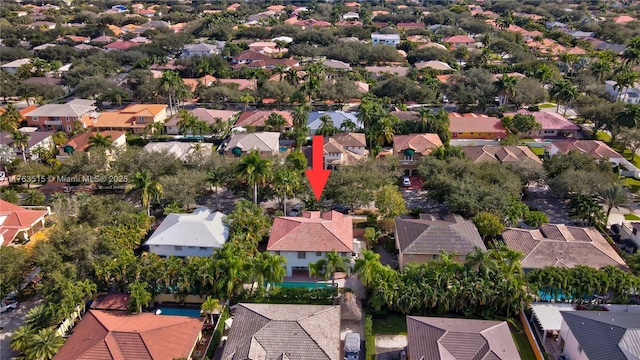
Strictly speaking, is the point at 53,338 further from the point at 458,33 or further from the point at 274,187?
the point at 458,33

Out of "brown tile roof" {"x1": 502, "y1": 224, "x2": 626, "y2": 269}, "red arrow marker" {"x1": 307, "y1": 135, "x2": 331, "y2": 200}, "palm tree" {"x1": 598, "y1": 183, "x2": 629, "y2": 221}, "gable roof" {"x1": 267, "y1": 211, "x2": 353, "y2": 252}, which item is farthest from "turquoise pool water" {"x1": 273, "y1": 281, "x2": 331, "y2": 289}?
"palm tree" {"x1": 598, "y1": 183, "x2": 629, "y2": 221}

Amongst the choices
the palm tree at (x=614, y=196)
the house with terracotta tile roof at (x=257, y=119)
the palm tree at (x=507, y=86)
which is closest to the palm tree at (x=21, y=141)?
the house with terracotta tile roof at (x=257, y=119)

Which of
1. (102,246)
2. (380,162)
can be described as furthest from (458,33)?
(102,246)

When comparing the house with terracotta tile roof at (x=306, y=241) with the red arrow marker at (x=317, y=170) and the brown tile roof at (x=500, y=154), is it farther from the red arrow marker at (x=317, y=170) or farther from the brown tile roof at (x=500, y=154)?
the brown tile roof at (x=500, y=154)

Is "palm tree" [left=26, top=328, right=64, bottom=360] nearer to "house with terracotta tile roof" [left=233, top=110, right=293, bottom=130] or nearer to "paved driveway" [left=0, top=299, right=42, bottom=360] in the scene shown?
"paved driveway" [left=0, top=299, right=42, bottom=360]

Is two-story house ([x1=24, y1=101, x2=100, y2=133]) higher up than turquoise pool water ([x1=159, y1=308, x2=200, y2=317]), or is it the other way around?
two-story house ([x1=24, y1=101, x2=100, y2=133])

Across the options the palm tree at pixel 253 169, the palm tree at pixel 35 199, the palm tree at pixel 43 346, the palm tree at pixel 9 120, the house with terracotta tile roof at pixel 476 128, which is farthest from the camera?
the house with terracotta tile roof at pixel 476 128

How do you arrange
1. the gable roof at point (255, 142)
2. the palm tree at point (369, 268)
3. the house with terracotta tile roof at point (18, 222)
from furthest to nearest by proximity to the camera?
the gable roof at point (255, 142)
the house with terracotta tile roof at point (18, 222)
the palm tree at point (369, 268)
